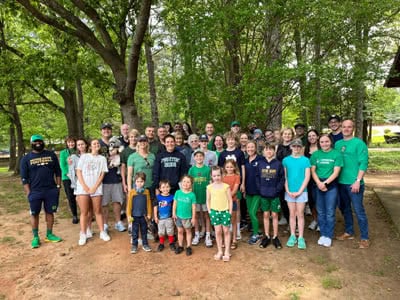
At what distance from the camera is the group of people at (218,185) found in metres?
4.93

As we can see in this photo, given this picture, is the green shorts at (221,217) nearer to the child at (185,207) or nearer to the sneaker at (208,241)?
the child at (185,207)

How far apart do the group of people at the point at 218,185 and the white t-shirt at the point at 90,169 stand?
0.02 meters

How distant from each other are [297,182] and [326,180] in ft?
1.55

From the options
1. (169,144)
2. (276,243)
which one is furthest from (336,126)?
(169,144)

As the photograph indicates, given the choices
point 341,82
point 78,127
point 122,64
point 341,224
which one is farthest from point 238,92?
point 78,127

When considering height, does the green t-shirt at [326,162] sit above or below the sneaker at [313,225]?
above

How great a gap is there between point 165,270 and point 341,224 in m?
3.91

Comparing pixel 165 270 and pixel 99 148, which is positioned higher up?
pixel 99 148

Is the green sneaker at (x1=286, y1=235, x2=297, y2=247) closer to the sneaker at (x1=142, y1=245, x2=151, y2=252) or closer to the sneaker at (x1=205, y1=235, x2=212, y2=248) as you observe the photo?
the sneaker at (x1=205, y1=235, x2=212, y2=248)

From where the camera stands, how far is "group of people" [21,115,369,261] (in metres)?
4.93

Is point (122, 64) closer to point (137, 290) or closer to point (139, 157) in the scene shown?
point (139, 157)

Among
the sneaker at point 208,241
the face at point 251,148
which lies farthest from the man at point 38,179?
the face at point 251,148

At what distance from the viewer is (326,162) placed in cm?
500

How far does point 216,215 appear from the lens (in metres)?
4.69
